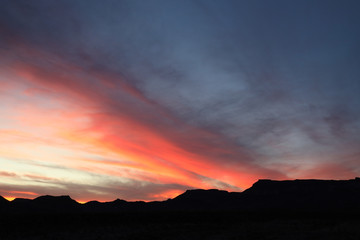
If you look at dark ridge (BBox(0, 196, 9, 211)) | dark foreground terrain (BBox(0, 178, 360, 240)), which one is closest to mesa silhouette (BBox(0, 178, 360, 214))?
dark ridge (BBox(0, 196, 9, 211))

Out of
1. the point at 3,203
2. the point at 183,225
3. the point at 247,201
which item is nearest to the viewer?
the point at 183,225

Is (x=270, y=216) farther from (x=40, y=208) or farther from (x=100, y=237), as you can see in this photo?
(x=40, y=208)

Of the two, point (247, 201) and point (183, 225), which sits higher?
point (247, 201)

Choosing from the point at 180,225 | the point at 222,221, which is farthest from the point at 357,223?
the point at 180,225

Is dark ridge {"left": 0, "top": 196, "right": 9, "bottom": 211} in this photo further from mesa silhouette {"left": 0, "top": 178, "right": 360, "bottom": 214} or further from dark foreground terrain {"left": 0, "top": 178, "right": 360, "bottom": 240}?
dark foreground terrain {"left": 0, "top": 178, "right": 360, "bottom": 240}

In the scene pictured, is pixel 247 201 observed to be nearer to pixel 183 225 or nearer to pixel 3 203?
pixel 3 203

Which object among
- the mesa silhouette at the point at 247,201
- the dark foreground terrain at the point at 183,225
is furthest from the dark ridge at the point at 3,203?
the dark foreground terrain at the point at 183,225

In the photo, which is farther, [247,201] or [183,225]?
[247,201]

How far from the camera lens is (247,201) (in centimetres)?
16712

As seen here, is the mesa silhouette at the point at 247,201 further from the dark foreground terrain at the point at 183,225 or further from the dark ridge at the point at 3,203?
the dark foreground terrain at the point at 183,225

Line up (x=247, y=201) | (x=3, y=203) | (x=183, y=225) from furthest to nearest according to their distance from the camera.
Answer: (x=247, y=201) → (x=3, y=203) → (x=183, y=225)

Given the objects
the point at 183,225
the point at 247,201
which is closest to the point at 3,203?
the point at 247,201

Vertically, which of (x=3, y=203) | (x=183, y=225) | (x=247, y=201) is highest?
(x=247, y=201)

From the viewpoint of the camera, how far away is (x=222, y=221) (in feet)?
137
